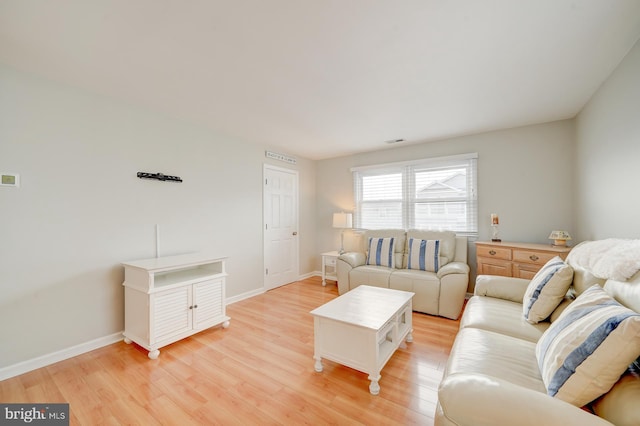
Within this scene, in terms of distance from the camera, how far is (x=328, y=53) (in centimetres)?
190

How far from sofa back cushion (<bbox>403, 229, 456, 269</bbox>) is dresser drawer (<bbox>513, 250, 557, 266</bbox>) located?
0.74 m

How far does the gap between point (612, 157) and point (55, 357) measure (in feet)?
16.8

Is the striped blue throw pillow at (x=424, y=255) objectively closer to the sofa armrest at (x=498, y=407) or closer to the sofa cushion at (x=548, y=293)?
the sofa cushion at (x=548, y=293)

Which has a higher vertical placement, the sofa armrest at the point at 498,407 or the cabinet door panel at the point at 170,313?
the sofa armrest at the point at 498,407

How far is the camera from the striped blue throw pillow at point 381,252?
3.96 meters

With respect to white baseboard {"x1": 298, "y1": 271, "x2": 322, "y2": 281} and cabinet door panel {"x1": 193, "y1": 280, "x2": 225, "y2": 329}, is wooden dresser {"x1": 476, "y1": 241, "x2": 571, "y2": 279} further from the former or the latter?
cabinet door panel {"x1": 193, "y1": 280, "x2": 225, "y2": 329}

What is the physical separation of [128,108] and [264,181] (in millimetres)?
1993

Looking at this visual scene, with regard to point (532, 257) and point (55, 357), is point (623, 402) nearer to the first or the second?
point (532, 257)

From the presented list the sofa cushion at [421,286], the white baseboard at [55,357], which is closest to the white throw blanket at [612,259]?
the sofa cushion at [421,286]

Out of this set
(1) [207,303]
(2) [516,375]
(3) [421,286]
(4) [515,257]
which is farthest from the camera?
(3) [421,286]

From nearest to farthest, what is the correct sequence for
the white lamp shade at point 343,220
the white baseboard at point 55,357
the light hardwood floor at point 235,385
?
the light hardwood floor at point 235,385 → the white baseboard at point 55,357 → the white lamp shade at point 343,220

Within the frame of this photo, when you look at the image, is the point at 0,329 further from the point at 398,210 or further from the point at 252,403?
the point at 398,210

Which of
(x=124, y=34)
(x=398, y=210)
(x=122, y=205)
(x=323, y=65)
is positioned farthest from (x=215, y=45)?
(x=398, y=210)

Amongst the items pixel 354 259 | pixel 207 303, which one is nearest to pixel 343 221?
pixel 354 259
